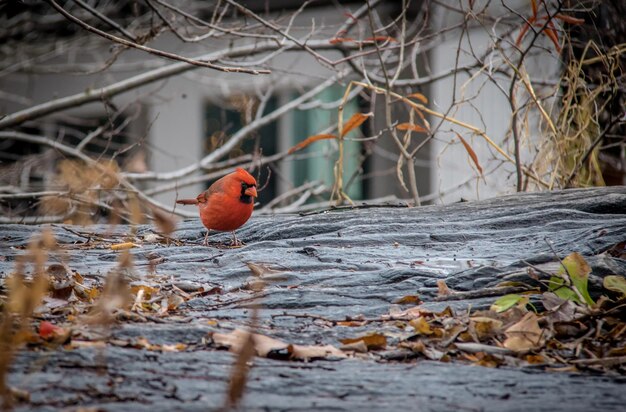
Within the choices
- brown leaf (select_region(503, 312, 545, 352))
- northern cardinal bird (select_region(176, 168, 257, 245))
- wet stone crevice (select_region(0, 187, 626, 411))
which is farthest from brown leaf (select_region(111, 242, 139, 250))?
brown leaf (select_region(503, 312, 545, 352))

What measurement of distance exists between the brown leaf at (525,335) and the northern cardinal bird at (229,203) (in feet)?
5.53

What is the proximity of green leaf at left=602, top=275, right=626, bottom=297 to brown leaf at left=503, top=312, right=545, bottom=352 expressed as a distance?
33 centimetres

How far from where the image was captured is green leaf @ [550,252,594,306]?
265cm

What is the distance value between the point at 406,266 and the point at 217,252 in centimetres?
96

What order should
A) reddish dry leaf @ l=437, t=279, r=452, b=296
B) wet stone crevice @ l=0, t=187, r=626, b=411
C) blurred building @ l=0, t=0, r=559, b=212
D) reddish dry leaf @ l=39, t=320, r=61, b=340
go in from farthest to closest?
blurred building @ l=0, t=0, r=559, b=212 → reddish dry leaf @ l=437, t=279, r=452, b=296 → reddish dry leaf @ l=39, t=320, r=61, b=340 → wet stone crevice @ l=0, t=187, r=626, b=411

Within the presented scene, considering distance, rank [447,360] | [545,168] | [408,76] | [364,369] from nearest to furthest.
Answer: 1. [364,369]
2. [447,360]
3. [545,168]
4. [408,76]

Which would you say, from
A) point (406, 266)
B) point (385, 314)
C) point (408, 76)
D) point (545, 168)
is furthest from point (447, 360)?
point (408, 76)

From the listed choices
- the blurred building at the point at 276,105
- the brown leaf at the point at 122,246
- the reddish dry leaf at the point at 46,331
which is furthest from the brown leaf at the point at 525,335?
the blurred building at the point at 276,105

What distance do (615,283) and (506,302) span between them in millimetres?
386

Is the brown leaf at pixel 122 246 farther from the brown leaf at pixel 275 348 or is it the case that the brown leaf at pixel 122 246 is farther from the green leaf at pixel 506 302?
the green leaf at pixel 506 302

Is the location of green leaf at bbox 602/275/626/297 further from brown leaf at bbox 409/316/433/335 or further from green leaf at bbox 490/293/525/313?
brown leaf at bbox 409/316/433/335

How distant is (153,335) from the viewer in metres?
2.32

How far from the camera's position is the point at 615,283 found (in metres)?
2.61

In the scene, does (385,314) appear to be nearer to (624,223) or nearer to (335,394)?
(335,394)
